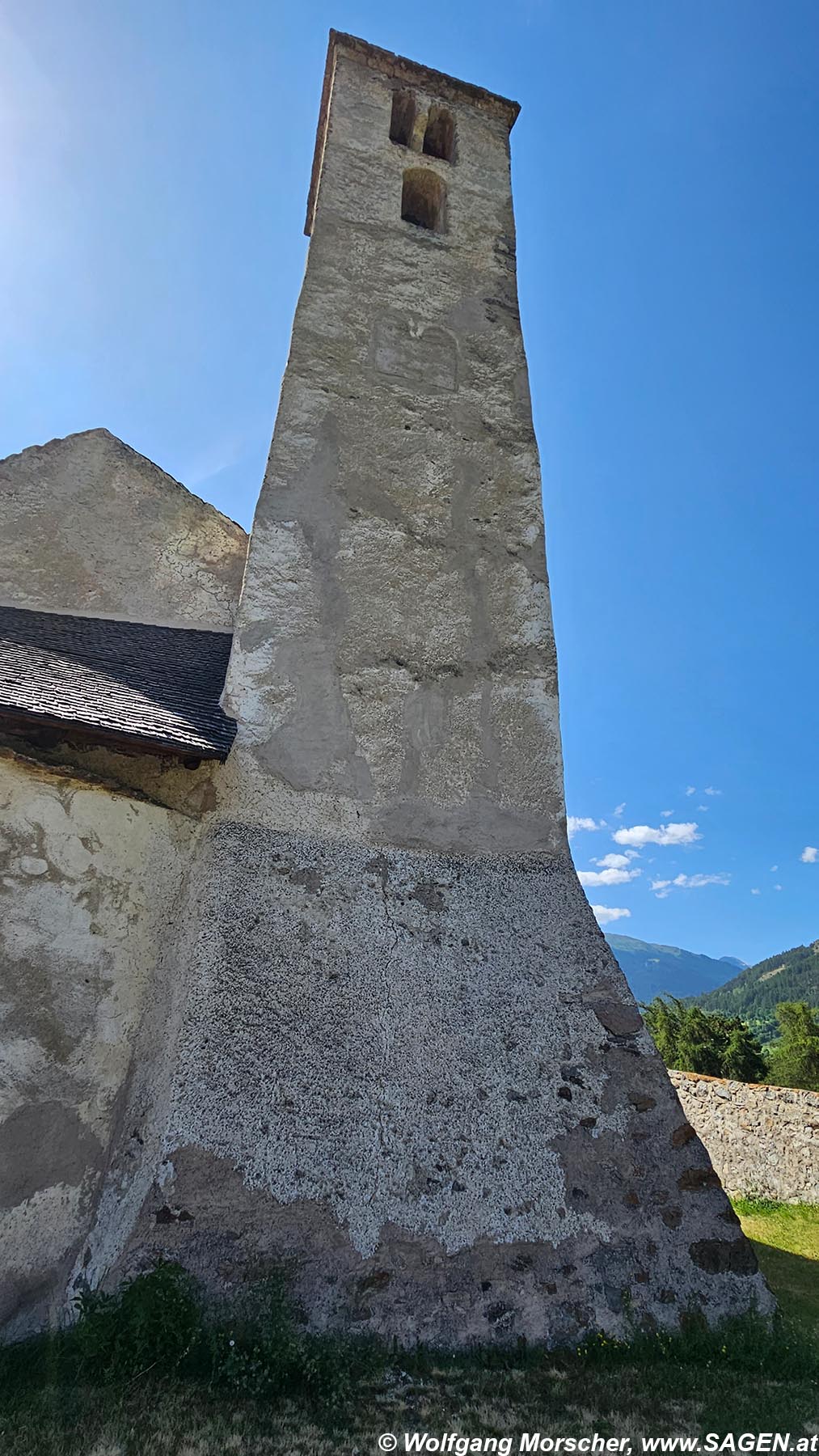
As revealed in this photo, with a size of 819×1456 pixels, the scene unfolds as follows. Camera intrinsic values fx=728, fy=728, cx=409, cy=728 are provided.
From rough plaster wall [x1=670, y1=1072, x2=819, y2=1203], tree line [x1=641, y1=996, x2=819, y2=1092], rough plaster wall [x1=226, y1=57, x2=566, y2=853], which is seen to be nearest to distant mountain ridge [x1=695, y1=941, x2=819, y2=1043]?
tree line [x1=641, y1=996, x2=819, y2=1092]

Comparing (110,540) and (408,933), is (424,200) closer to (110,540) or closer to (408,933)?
(110,540)

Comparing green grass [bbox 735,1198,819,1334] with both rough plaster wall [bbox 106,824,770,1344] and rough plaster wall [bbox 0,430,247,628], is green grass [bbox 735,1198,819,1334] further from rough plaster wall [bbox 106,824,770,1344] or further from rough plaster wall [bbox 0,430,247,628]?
rough plaster wall [bbox 0,430,247,628]

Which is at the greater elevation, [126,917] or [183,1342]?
[126,917]

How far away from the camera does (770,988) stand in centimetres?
15500

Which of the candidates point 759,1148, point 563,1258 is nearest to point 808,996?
point 759,1148

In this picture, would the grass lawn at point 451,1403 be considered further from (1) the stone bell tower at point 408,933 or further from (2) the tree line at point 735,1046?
(2) the tree line at point 735,1046

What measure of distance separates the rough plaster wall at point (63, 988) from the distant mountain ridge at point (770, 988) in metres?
136

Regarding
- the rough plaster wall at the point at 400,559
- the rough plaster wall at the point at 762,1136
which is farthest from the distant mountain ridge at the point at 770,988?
the rough plaster wall at the point at 400,559

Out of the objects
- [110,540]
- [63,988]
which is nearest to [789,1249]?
[63,988]

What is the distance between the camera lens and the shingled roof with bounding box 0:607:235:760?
4227mm

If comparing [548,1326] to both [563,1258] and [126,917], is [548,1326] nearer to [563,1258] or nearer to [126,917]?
[563,1258]

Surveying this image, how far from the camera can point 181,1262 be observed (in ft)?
11.7

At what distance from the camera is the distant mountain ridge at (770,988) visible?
5463 inches

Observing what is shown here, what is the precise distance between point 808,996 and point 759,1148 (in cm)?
15072
